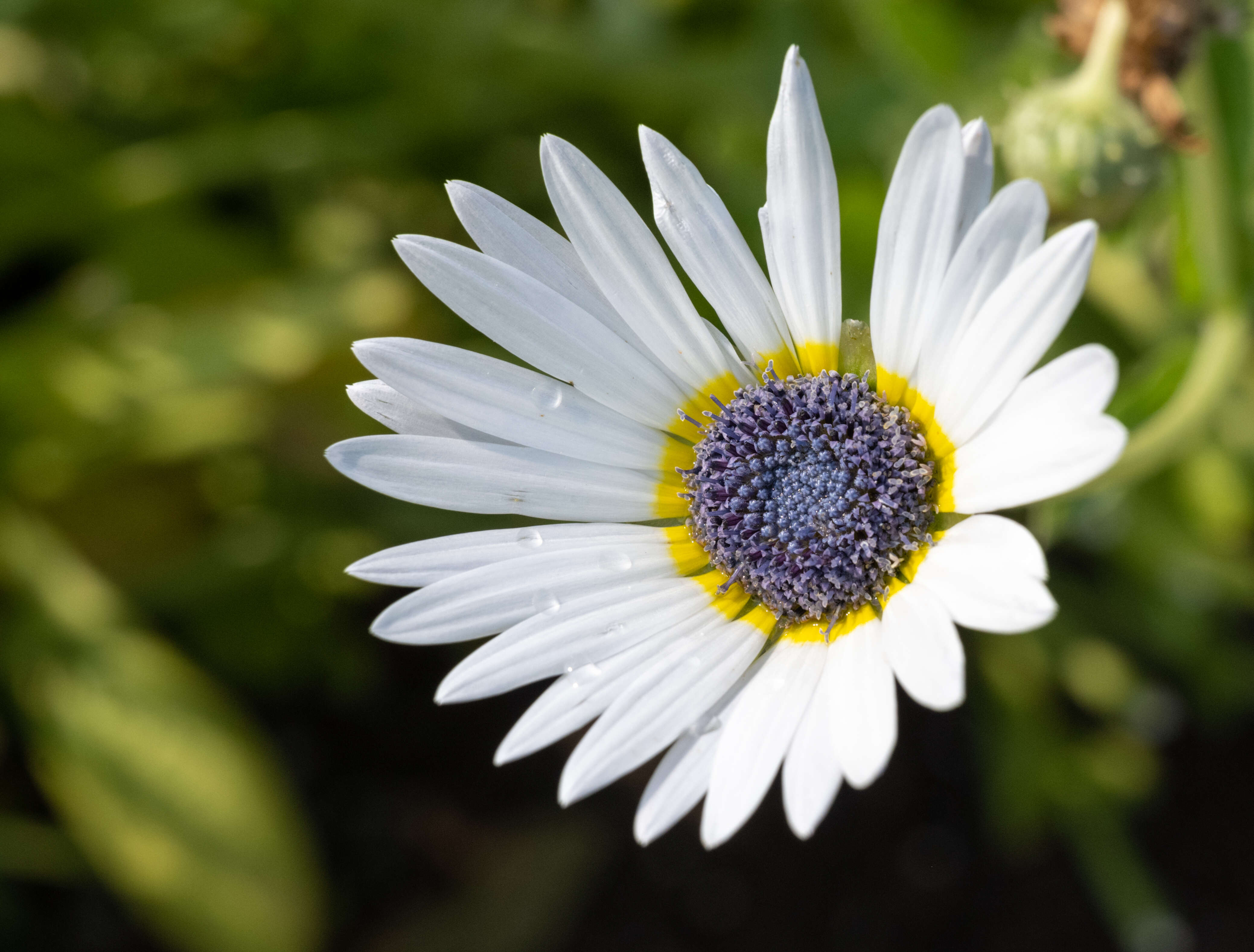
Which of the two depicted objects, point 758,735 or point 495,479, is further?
point 495,479

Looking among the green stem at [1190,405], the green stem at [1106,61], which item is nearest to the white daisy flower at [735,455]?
the green stem at [1190,405]

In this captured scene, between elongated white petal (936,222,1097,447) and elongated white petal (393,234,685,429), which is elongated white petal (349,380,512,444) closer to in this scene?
elongated white petal (393,234,685,429)

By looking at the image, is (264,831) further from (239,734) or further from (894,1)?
(894,1)

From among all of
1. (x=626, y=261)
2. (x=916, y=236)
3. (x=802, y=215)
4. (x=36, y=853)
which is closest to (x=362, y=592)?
(x=36, y=853)

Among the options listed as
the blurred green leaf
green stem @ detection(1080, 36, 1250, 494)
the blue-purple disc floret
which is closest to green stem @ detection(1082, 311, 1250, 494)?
green stem @ detection(1080, 36, 1250, 494)

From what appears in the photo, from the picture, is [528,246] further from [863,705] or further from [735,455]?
[863,705]

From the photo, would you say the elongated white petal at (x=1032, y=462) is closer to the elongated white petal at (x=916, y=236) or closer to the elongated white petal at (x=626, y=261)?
the elongated white petal at (x=916, y=236)
